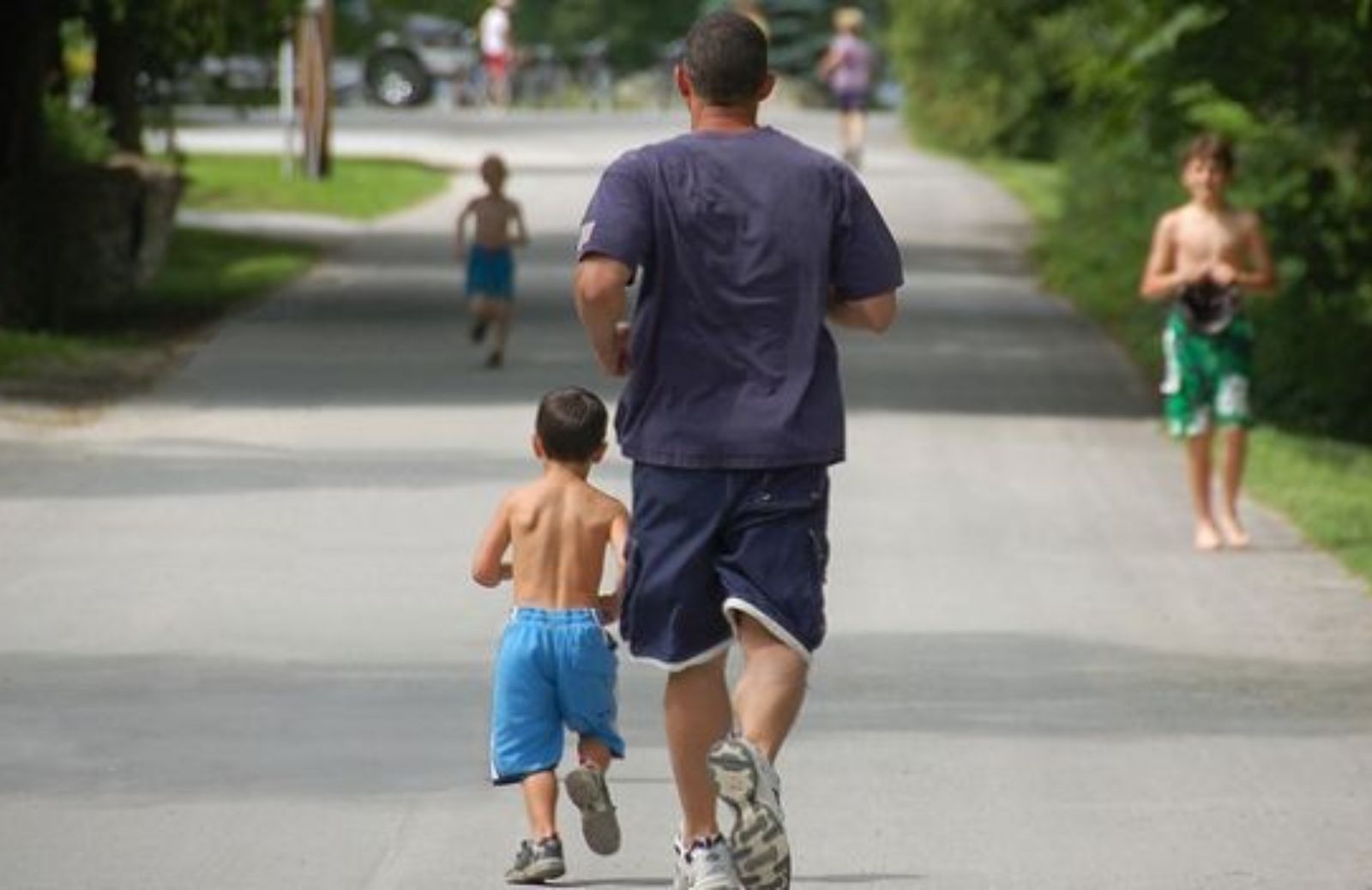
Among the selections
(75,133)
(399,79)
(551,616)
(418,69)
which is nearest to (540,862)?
(551,616)

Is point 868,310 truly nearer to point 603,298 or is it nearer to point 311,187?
point 603,298

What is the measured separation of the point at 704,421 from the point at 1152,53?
15.2 metres

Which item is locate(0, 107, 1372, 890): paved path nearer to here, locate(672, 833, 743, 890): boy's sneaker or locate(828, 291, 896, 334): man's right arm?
locate(672, 833, 743, 890): boy's sneaker

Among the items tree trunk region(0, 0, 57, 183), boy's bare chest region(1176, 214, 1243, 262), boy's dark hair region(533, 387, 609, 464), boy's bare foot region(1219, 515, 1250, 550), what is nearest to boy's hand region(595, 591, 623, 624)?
boy's dark hair region(533, 387, 609, 464)

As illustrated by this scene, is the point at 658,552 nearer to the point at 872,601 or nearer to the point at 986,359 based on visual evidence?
the point at 872,601

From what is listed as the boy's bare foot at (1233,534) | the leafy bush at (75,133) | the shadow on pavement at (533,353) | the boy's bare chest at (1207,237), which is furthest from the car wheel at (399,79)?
the boy's bare foot at (1233,534)

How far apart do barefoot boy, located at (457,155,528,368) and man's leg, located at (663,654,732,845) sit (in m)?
15.1

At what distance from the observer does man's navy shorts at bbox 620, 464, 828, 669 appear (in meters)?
8.29

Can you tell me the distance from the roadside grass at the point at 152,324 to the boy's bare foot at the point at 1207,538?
7.04 m

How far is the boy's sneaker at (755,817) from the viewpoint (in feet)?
25.8

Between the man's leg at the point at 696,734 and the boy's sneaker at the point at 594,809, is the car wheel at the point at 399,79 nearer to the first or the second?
the boy's sneaker at the point at 594,809

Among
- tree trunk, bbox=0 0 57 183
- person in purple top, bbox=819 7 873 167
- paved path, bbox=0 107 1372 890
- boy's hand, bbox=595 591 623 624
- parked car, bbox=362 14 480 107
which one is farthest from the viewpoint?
parked car, bbox=362 14 480 107

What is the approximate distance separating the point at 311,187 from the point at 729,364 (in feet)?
107

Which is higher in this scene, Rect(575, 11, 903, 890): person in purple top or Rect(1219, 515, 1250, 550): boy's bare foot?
Rect(575, 11, 903, 890): person in purple top
